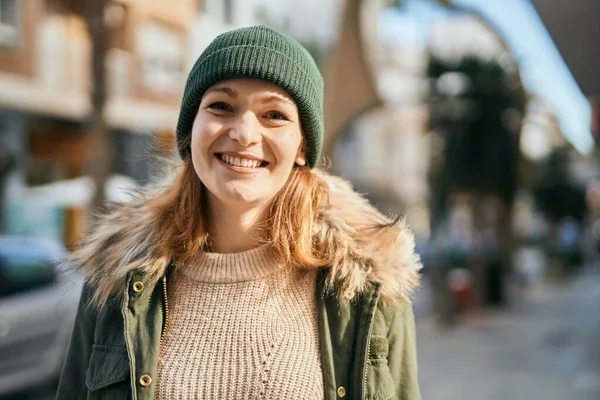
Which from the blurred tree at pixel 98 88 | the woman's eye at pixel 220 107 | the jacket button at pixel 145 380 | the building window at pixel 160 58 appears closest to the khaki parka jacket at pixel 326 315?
the jacket button at pixel 145 380

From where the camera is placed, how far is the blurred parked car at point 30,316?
18.8 feet

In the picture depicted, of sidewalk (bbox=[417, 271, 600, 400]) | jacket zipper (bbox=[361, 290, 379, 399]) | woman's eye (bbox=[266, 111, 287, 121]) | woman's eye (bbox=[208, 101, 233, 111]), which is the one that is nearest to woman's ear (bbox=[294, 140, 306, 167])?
woman's eye (bbox=[266, 111, 287, 121])

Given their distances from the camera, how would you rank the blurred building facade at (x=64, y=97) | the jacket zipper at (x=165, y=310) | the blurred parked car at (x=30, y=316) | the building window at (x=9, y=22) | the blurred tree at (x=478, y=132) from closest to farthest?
1. the jacket zipper at (x=165, y=310)
2. the blurred parked car at (x=30, y=316)
3. the building window at (x=9, y=22)
4. the blurred building facade at (x=64, y=97)
5. the blurred tree at (x=478, y=132)

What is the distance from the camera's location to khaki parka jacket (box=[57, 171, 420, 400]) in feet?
5.41

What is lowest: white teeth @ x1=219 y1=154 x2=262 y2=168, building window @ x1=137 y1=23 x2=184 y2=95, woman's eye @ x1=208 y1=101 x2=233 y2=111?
white teeth @ x1=219 y1=154 x2=262 y2=168

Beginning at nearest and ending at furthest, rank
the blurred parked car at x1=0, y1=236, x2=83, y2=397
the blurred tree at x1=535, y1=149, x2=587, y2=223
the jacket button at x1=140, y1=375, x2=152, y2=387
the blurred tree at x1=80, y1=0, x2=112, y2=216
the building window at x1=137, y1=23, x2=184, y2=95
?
the jacket button at x1=140, y1=375, x2=152, y2=387
the blurred parked car at x1=0, y1=236, x2=83, y2=397
the blurred tree at x1=80, y1=0, x2=112, y2=216
the building window at x1=137, y1=23, x2=184, y2=95
the blurred tree at x1=535, y1=149, x2=587, y2=223

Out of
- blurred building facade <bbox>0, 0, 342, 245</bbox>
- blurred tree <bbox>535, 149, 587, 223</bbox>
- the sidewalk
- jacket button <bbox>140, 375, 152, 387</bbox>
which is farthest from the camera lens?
blurred tree <bbox>535, 149, 587, 223</bbox>

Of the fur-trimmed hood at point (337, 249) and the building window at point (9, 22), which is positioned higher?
the building window at point (9, 22)

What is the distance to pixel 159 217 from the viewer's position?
6.13 feet

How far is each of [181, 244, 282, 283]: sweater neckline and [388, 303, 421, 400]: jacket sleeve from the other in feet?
1.11

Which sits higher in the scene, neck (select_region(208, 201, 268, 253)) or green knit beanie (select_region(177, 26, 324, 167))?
green knit beanie (select_region(177, 26, 324, 167))

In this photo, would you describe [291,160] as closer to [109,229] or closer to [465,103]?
[109,229]

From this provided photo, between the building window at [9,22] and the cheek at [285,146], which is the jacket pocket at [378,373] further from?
the building window at [9,22]

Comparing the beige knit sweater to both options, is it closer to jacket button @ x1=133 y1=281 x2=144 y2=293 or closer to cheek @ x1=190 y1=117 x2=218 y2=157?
jacket button @ x1=133 y1=281 x2=144 y2=293
